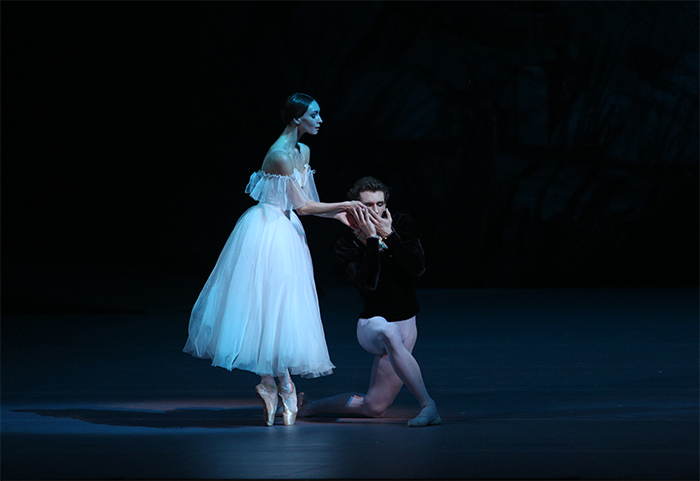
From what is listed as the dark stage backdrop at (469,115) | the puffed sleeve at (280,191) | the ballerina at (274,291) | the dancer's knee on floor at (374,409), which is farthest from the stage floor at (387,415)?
the dark stage backdrop at (469,115)

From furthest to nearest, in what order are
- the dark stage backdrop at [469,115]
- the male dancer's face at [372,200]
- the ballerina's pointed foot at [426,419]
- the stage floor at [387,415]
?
the dark stage backdrop at [469,115]
the male dancer's face at [372,200]
the ballerina's pointed foot at [426,419]
the stage floor at [387,415]

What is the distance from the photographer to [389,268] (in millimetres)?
3332

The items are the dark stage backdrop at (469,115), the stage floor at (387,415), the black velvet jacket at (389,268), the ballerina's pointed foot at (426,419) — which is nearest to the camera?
the stage floor at (387,415)

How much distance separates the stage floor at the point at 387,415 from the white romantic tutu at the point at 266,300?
0.85 feet

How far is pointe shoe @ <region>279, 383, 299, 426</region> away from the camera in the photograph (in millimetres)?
3275

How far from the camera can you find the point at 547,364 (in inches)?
187

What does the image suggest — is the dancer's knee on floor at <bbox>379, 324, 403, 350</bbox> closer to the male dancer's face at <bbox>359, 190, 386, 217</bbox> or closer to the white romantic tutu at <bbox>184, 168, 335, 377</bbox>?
the white romantic tutu at <bbox>184, 168, 335, 377</bbox>

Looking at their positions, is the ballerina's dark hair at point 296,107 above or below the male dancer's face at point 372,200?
above

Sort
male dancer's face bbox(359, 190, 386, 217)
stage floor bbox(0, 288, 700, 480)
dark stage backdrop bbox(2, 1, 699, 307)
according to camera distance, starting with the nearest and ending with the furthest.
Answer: stage floor bbox(0, 288, 700, 480) → male dancer's face bbox(359, 190, 386, 217) → dark stage backdrop bbox(2, 1, 699, 307)

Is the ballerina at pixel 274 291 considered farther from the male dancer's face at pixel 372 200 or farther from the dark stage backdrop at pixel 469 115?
the dark stage backdrop at pixel 469 115

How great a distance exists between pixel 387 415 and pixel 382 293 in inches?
19.6

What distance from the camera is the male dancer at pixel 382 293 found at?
3184mm

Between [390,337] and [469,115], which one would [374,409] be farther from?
[469,115]

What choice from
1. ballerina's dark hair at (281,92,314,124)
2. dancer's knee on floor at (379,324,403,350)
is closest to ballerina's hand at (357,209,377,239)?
dancer's knee on floor at (379,324,403,350)
